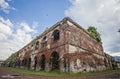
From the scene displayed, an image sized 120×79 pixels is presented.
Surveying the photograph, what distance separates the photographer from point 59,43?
16.6 metres

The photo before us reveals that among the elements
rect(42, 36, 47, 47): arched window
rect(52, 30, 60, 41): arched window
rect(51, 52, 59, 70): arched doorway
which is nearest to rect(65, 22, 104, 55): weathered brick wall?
rect(52, 30, 60, 41): arched window

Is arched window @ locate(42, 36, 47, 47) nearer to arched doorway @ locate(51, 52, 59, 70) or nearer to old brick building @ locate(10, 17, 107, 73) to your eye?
old brick building @ locate(10, 17, 107, 73)

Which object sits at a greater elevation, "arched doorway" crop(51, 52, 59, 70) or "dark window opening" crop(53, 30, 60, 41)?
"dark window opening" crop(53, 30, 60, 41)

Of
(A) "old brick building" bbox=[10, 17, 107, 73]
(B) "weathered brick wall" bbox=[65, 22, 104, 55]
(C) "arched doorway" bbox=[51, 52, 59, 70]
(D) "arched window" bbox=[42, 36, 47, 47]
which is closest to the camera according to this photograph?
(A) "old brick building" bbox=[10, 17, 107, 73]

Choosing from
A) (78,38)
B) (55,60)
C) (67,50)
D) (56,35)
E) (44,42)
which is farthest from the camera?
(44,42)

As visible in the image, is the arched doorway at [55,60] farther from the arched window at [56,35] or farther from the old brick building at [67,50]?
the arched window at [56,35]

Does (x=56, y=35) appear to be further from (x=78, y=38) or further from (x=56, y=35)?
(x=78, y=38)

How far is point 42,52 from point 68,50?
21.2 feet

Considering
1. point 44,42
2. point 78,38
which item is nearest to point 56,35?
point 78,38

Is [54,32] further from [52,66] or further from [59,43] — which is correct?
[52,66]

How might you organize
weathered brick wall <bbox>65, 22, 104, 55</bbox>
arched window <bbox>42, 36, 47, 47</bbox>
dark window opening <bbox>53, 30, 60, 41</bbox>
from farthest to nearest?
arched window <bbox>42, 36, 47, 47</bbox> < dark window opening <bbox>53, 30, 60, 41</bbox> < weathered brick wall <bbox>65, 22, 104, 55</bbox>

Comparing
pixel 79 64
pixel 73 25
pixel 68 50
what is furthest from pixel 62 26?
pixel 79 64

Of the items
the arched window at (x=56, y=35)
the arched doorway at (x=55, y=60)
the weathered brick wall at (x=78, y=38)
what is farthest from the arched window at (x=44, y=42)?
the weathered brick wall at (x=78, y=38)

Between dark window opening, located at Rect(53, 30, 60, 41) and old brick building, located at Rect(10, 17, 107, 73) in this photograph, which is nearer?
old brick building, located at Rect(10, 17, 107, 73)
